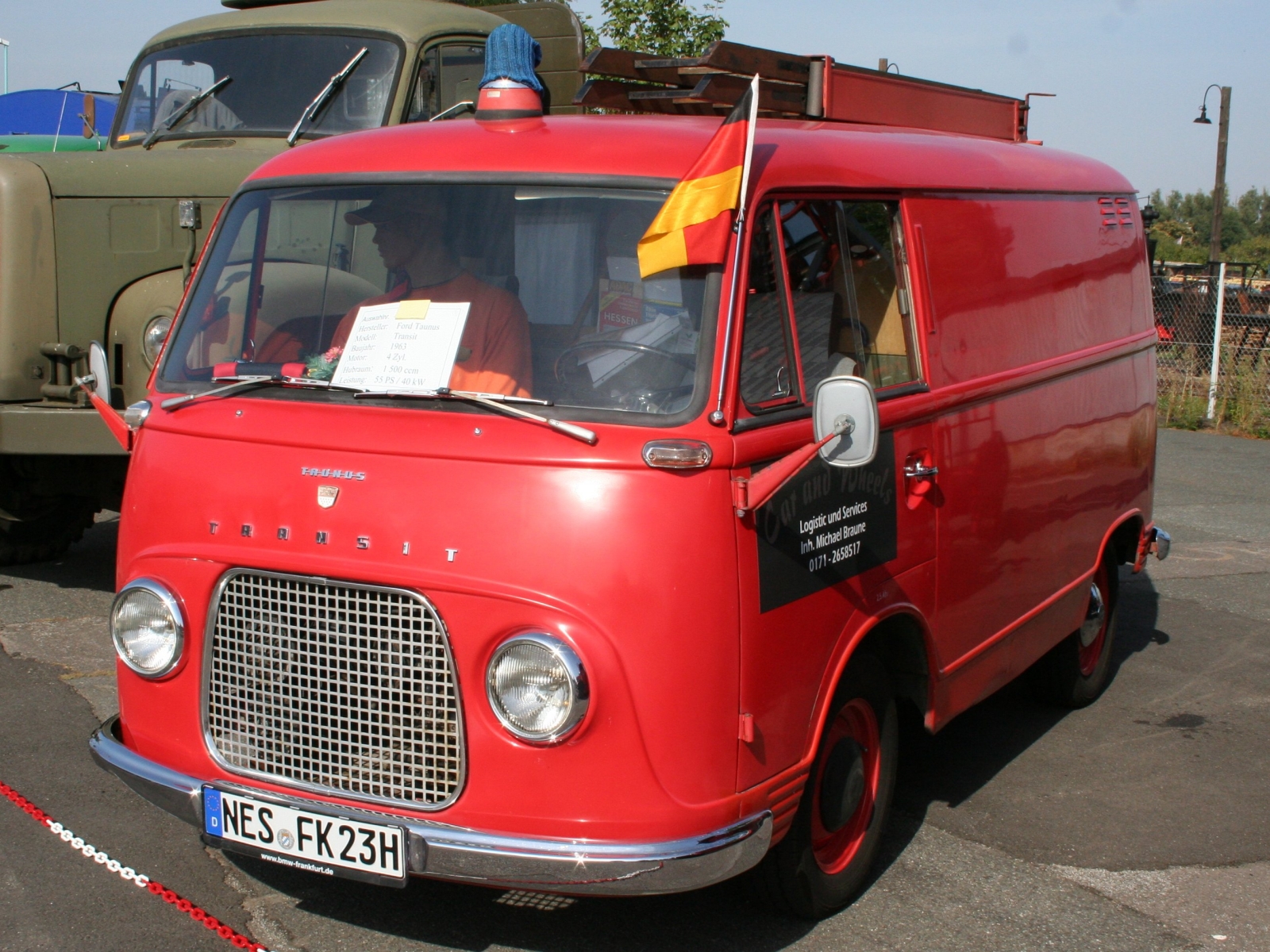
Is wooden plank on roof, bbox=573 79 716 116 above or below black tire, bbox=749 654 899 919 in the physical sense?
above

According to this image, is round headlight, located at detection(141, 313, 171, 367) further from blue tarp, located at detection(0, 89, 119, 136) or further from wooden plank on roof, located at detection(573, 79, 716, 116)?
blue tarp, located at detection(0, 89, 119, 136)

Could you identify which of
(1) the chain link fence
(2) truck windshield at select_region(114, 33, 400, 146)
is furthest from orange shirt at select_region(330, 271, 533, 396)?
(1) the chain link fence

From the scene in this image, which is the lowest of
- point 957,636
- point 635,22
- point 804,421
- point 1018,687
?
point 1018,687

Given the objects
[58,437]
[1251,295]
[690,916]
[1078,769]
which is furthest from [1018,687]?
[1251,295]

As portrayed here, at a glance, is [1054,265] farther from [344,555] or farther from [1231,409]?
[1231,409]

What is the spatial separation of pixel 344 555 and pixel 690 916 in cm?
154

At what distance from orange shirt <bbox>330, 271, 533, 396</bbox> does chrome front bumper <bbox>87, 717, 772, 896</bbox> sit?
1.13 m

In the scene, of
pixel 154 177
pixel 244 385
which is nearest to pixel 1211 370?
pixel 154 177

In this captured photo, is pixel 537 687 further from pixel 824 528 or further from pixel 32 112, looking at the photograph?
pixel 32 112

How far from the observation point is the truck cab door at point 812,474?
134 inches

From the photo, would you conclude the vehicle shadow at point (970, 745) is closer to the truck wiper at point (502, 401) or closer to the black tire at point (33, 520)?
the truck wiper at point (502, 401)

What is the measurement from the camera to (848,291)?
4023 millimetres

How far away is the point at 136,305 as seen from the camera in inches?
267

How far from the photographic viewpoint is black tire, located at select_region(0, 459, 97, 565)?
734 centimetres
